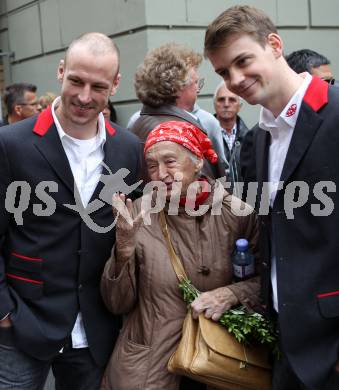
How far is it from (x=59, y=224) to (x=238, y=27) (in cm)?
113

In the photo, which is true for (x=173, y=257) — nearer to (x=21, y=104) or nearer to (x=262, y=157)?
(x=262, y=157)

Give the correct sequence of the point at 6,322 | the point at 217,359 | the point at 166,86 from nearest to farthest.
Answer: the point at 217,359 → the point at 6,322 → the point at 166,86

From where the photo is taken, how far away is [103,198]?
2967mm

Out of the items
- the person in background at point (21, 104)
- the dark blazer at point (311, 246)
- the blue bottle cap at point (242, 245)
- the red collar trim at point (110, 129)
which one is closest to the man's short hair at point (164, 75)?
the red collar trim at point (110, 129)

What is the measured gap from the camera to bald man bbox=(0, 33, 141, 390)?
2797mm

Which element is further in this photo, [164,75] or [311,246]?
A: [164,75]

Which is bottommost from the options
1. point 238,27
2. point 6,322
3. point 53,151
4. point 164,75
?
point 6,322

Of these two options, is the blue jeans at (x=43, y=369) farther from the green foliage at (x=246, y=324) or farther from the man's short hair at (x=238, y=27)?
the man's short hair at (x=238, y=27)

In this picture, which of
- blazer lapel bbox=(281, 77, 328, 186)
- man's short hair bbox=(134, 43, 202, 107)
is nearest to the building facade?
man's short hair bbox=(134, 43, 202, 107)

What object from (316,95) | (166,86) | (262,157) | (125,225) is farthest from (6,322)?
(166,86)

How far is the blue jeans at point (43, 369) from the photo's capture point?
288 cm

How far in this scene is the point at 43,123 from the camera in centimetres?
289

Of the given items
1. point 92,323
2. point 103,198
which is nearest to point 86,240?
point 103,198

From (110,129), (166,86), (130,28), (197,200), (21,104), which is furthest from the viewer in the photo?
(130,28)
